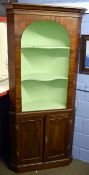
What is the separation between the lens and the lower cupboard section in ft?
7.79

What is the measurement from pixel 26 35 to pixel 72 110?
96 cm

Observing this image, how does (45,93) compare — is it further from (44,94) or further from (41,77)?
(41,77)

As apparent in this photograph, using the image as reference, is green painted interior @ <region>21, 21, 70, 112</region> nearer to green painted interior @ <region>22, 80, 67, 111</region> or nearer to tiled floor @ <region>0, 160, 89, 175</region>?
green painted interior @ <region>22, 80, 67, 111</region>

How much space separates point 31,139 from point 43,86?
24.4 inches

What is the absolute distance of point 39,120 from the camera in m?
2.39

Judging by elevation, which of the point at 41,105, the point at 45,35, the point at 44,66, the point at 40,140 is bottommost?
the point at 40,140

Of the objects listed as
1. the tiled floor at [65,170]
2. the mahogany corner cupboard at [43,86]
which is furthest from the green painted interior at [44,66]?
the tiled floor at [65,170]

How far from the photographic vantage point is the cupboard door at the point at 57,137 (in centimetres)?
244

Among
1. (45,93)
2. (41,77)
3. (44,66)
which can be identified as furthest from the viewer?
(45,93)

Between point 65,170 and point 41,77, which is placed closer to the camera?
point 41,77

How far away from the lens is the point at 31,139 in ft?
8.01

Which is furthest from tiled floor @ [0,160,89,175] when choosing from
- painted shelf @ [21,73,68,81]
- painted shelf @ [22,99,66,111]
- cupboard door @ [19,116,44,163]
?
painted shelf @ [21,73,68,81]

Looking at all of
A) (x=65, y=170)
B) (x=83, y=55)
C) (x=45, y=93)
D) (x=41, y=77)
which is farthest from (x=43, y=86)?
(x=65, y=170)

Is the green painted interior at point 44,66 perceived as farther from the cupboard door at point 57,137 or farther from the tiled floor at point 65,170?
the tiled floor at point 65,170
